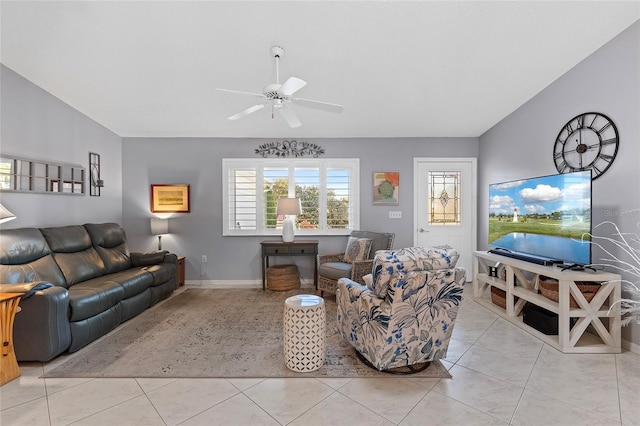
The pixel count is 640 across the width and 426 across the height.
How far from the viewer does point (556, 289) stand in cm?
271

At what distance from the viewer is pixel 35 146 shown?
327cm

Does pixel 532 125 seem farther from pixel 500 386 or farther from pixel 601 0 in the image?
pixel 500 386

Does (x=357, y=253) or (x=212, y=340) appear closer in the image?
(x=212, y=340)

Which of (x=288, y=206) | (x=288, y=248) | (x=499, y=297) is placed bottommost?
(x=499, y=297)

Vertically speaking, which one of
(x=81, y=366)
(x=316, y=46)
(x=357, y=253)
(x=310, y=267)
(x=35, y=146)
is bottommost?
(x=81, y=366)

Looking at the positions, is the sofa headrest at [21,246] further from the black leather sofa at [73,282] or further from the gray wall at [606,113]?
the gray wall at [606,113]

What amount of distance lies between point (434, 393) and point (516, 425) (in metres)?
0.47

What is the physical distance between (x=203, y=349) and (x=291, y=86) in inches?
97.0

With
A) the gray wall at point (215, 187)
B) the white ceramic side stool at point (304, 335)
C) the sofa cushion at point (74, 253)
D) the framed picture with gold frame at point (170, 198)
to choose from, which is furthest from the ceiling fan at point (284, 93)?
the framed picture with gold frame at point (170, 198)

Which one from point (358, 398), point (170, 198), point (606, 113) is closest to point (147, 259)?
point (170, 198)

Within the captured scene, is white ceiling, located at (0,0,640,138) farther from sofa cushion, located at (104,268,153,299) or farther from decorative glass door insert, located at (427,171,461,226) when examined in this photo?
sofa cushion, located at (104,268,153,299)

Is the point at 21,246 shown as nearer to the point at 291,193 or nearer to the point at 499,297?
the point at 291,193

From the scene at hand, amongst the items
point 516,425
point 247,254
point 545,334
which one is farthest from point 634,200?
point 247,254

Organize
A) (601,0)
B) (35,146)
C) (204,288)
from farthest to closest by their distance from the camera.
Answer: (204,288) → (35,146) → (601,0)
